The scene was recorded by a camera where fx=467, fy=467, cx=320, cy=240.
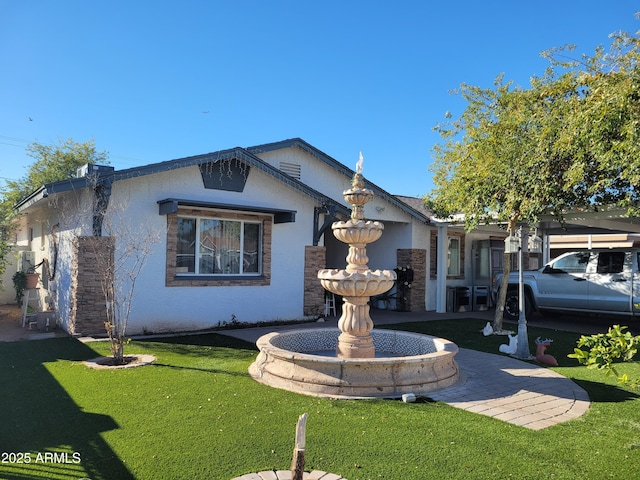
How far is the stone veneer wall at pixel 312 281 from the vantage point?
12719 millimetres

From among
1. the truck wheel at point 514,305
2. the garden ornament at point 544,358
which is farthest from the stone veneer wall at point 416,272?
the garden ornament at point 544,358

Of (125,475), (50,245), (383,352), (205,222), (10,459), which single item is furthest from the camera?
(50,245)

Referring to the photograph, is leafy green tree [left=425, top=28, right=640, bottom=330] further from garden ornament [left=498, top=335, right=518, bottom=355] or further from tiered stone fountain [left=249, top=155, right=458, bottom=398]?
tiered stone fountain [left=249, top=155, right=458, bottom=398]

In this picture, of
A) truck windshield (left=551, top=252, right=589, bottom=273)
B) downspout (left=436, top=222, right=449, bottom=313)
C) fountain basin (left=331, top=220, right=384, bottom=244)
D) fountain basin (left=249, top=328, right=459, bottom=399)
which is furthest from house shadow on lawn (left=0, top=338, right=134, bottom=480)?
truck windshield (left=551, top=252, right=589, bottom=273)

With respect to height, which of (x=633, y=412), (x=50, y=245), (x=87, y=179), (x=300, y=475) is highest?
(x=87, y=179)

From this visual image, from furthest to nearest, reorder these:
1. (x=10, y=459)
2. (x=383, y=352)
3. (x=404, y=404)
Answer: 1. (x=383, y=352)
2. (x=404, y=404)
3. (x=10, y=459)

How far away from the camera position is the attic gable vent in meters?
14.5

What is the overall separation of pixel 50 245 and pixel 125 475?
422 inches

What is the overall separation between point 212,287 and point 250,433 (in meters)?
6.86

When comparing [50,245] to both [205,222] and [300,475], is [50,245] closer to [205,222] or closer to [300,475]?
[205,222]

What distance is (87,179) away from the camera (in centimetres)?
903

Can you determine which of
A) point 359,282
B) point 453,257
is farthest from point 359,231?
point 453,257

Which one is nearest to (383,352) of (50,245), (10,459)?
(10,459)

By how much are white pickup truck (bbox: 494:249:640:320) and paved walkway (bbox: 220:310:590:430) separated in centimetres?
542
